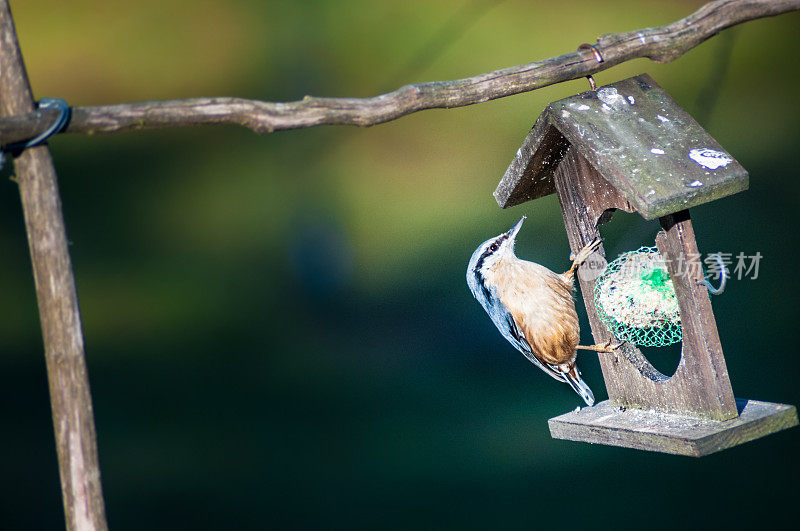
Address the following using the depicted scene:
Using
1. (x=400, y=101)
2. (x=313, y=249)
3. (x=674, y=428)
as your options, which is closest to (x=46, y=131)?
(x=400, y=101)

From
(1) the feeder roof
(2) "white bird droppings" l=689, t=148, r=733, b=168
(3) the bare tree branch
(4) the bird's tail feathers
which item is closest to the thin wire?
(3) the bare tree branch

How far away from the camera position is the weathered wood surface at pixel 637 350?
7.61ft

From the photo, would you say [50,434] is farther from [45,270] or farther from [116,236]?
[45,270]

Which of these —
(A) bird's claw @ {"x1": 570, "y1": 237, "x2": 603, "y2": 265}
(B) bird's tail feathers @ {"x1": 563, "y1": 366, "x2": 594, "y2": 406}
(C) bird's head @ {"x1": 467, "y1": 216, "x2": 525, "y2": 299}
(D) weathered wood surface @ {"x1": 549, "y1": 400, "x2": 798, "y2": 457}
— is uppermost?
(C) bird's head @ {"x1": 467, "y1": 216, "x2": 525, "y2": 299}

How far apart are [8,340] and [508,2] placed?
4.38 meters

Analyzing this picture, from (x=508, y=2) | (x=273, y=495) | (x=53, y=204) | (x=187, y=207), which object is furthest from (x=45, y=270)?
(x=508, y=2)

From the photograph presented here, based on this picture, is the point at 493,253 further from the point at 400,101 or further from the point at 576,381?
the point at 400,101

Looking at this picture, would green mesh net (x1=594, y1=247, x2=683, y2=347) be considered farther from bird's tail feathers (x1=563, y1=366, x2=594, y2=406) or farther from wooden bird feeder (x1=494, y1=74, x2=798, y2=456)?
bird's tail feathers (x1=563, y1=366, x2=594, y2=406)

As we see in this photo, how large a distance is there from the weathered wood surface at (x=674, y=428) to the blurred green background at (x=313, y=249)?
3179 millimetres

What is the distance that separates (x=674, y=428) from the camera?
2.31 m

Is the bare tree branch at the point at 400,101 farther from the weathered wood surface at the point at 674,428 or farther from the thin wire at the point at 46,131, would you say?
the weathered wood surface at the point at 674,428

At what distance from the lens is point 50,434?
5781 mm

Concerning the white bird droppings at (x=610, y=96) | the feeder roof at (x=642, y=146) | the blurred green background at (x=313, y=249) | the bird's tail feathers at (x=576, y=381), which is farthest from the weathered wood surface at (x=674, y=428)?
the blurred green background at (x=313, y=249)

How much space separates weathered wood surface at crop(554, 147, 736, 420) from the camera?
7.61 ft
